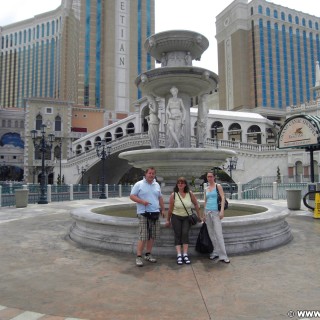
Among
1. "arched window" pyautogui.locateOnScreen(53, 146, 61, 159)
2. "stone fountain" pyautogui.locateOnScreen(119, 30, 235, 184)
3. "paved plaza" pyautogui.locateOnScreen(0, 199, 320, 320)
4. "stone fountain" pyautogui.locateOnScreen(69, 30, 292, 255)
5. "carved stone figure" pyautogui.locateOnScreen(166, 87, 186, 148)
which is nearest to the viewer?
"paved plaza" pyautogui.locateOnScreen(0, 199, 320, 320)

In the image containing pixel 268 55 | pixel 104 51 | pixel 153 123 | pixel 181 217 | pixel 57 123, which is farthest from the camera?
pixel 268 55

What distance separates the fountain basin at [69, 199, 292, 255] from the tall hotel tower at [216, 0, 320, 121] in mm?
77820

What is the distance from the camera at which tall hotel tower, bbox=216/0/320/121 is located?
269ft

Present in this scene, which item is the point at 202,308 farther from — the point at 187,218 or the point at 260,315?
the point at 187,218

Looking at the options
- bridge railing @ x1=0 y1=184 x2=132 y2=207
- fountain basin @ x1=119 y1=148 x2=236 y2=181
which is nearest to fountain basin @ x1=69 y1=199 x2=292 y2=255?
fountain basin @ x1=119 y1=148 x2=236 y2=181

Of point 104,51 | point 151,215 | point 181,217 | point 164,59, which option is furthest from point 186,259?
point 104,51

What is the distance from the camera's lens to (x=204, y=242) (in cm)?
544

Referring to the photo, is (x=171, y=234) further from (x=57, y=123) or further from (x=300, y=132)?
(x=57, y=123)

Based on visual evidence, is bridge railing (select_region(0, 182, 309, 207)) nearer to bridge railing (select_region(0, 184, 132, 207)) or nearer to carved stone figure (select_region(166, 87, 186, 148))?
bridge railing (select_region(0, 184, 132, 207))

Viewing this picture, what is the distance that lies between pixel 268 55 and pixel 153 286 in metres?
88.9

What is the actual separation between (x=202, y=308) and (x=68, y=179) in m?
48.8

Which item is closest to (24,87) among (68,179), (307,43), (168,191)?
(68,179)

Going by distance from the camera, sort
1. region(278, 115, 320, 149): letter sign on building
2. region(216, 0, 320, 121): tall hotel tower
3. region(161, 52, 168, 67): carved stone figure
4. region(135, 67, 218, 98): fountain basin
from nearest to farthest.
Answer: region(135, 67, 218, 98): fountain basin → region(161, 52, 168, 67): carved stone figure → region(278, 115, 320, 149): letter sign on building → region(216, 0, 320, 121): tall hotel tower

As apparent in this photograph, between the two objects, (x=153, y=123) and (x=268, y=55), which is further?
(x=268, y=55)
